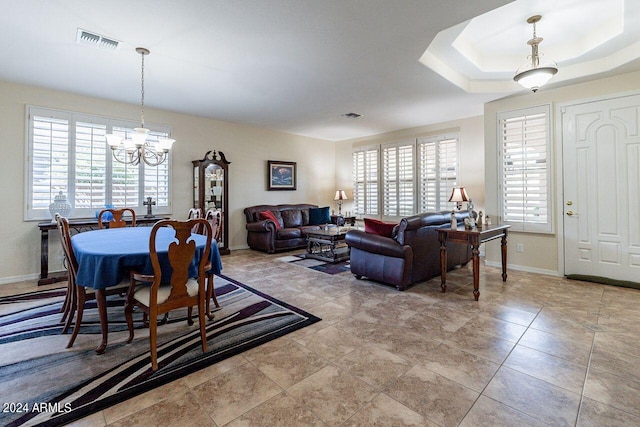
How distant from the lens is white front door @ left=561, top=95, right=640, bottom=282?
376 centimetres

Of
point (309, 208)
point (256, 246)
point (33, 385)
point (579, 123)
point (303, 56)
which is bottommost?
point (33, 385)

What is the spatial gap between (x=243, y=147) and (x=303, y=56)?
362 centimetres

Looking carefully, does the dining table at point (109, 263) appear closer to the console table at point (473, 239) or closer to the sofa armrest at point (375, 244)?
the sofa armrest at point (375, 244)

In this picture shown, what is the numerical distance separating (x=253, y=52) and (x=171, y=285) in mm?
2522

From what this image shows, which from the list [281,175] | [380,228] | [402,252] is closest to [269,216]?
[281,175]

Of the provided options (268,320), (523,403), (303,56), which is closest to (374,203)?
(303,56)

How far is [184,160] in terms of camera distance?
5.76 m

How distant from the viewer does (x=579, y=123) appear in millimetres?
4090

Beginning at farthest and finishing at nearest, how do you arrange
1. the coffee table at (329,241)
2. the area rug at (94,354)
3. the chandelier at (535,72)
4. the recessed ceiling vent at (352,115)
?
the recessed ceiling vent at (352,115)
the coffee table at (329,241)
the chandelier at (535,72)
the area rug at (94,354)

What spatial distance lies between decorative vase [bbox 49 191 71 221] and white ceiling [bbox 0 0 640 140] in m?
1.58

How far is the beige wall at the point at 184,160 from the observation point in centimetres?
411

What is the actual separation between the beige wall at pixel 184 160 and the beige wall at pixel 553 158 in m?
4.28

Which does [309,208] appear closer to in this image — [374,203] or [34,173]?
[374,203]

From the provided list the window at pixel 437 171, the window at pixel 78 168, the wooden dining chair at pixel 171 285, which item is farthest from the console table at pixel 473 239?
the window at pixel 78 168
